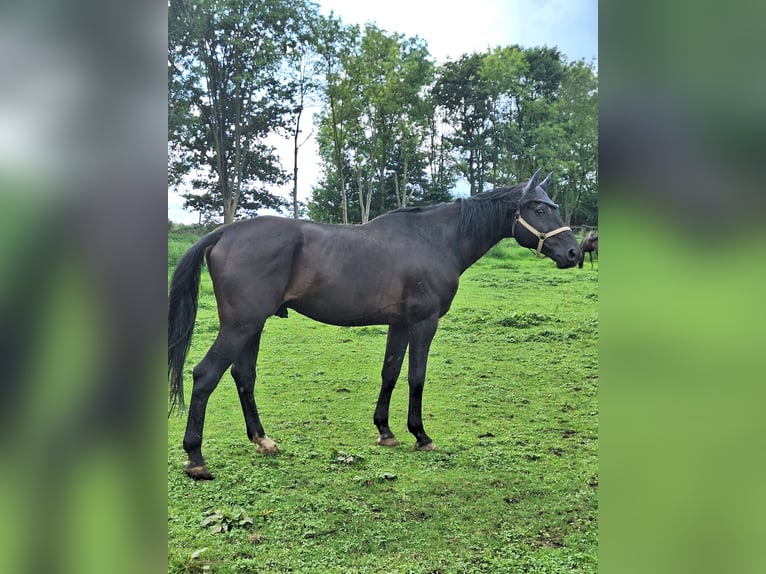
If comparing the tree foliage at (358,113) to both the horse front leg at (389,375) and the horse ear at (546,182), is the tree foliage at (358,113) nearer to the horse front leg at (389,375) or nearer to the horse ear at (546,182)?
the horse ear at (546,182)

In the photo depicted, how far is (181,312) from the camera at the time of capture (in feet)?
10.7

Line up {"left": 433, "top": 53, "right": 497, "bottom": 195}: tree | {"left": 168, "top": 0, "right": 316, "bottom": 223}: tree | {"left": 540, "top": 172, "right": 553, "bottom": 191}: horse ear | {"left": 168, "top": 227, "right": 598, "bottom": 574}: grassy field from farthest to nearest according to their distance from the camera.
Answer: {"left": 433, "top": 53, "right": 497, "bottom": 195}: tree → {"left": 540, "top": 172, "right": 553, "bottom": 191}: horse ear → {"left": 168, "top": 0, "right": 316, "bottom": 223}: tree → {"left": 168, "top": 227, "right": 598, "bottom": 574}: grassy field

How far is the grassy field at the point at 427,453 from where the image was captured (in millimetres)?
3012

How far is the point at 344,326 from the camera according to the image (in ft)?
11.9

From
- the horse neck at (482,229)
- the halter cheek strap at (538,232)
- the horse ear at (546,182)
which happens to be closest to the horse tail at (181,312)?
the horse neck at (482,229)

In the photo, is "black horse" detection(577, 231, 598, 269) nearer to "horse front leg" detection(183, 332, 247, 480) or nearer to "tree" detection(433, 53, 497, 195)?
"tree" detection(433, 53, 497, 195)

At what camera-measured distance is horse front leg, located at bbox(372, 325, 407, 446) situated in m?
3.55

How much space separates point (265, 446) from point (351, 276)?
1234mm

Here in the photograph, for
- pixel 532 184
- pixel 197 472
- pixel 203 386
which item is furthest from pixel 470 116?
pixel 197 472

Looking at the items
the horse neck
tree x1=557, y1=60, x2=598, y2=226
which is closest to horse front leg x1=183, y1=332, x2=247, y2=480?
the horse neck

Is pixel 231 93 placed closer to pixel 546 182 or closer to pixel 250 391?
pixel 250 391

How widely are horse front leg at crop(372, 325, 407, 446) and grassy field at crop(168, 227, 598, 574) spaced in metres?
0.06
